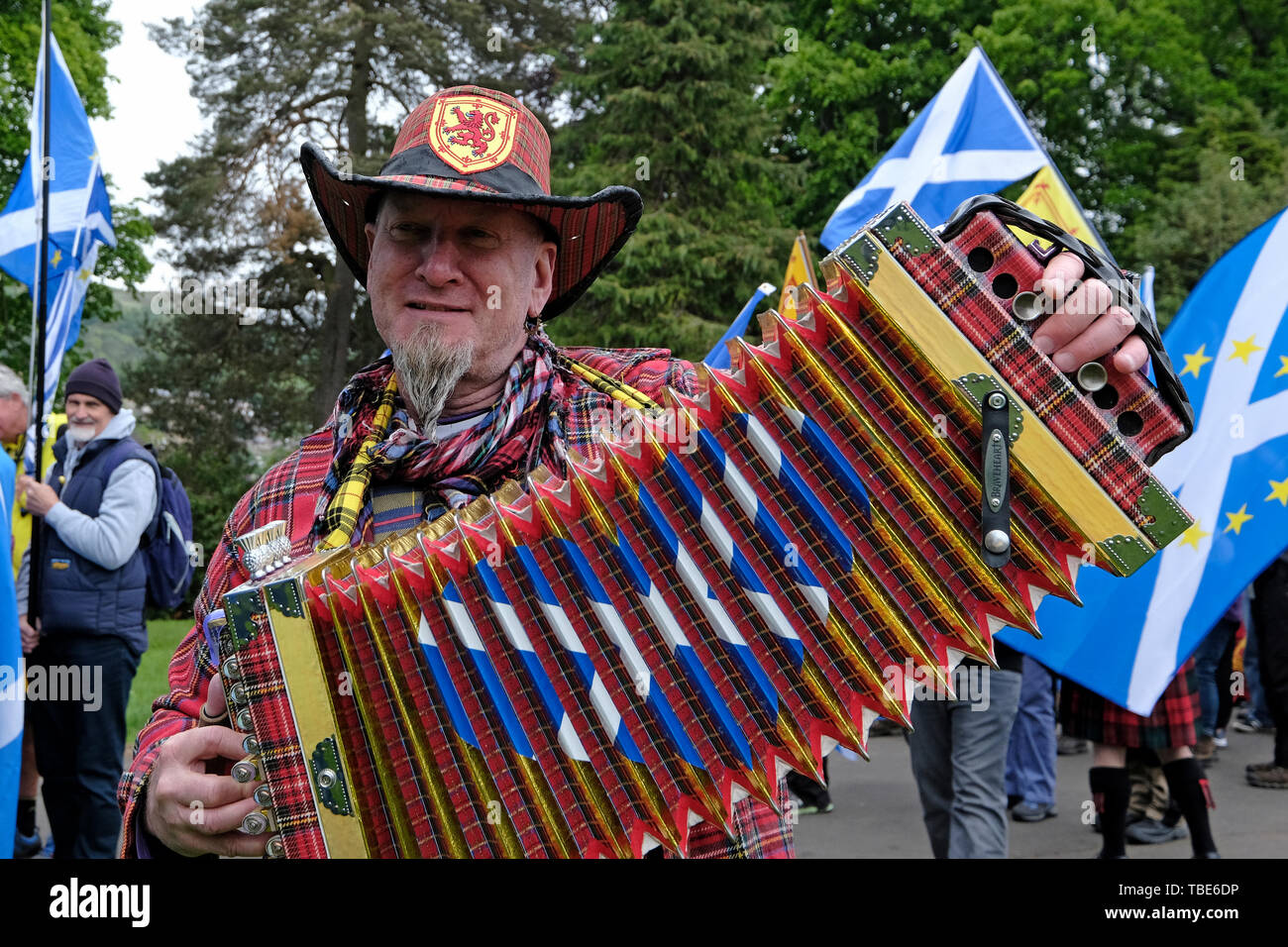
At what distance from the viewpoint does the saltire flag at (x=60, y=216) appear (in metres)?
6.76

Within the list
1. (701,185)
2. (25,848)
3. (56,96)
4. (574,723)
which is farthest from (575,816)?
(701,185)

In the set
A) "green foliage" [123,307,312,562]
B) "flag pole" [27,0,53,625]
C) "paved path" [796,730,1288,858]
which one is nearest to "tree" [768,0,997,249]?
"green foliage" [123,307,312,562]

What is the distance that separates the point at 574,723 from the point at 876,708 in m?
0.45

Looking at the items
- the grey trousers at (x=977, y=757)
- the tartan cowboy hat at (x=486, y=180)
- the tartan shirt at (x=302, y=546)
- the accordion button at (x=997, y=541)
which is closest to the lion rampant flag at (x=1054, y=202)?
the grey trousers at (x=977, y=757)

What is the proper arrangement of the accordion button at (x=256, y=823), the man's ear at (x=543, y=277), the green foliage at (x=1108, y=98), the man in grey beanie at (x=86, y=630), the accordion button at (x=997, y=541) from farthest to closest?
the green foliage at (x=1108, y=98)
the man in grey beanie at (x=86, y=630)
the man's ear at (x=543, y=277)
the accordion button at (x=256, y=823)
the accordion button at (x=997, y=541)

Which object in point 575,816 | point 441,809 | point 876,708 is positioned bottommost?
point 876,708

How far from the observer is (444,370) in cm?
214

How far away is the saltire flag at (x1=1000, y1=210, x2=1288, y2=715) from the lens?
4055 millimetres

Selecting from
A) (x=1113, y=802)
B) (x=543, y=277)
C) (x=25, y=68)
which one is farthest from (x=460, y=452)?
(x=25, y=68)

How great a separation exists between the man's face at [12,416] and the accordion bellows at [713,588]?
4.94 m

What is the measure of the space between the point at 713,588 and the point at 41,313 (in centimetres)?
587

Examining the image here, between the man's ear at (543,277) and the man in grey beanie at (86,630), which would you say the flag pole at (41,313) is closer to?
the man in grey beanie at (86,630)

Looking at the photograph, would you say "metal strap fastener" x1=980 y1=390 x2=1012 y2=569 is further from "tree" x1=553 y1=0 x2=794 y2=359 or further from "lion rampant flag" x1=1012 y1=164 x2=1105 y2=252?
"tree" x1=553 y1=0 x2=794 y2=359

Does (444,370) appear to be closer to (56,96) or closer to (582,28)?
(56,96)
